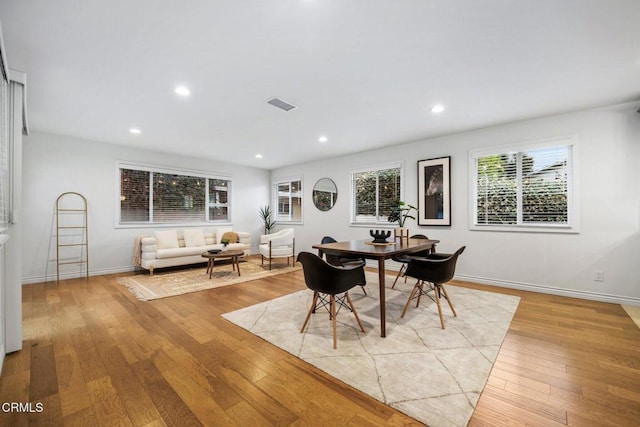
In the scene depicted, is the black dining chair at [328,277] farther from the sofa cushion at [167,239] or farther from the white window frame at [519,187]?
the sofa cushion at [167,239]

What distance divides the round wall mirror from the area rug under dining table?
10.6ft

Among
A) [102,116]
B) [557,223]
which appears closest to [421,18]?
[557,223]

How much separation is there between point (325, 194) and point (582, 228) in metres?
4.60

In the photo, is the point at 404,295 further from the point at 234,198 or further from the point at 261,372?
the point at 234,198

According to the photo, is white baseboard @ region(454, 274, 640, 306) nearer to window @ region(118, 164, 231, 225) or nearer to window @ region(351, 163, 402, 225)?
window @ region(351, 163, 402, 225)

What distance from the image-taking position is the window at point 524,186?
144 inches

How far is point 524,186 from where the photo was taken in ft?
12.9

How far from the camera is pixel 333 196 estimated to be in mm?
6301

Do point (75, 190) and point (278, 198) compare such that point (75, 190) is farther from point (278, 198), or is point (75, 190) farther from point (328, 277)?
point (328, 277)

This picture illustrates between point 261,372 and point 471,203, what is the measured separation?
13.4 ft

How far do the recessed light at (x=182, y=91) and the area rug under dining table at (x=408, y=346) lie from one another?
262 cm

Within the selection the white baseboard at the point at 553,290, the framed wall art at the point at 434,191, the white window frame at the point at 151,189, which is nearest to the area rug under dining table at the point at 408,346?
the white baseboard at the point at 553,290

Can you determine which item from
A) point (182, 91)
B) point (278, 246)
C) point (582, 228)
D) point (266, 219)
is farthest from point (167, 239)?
point (582, 228)

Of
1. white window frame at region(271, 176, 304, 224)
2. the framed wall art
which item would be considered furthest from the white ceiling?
white window frame at region(271, 176, 304, 224)
